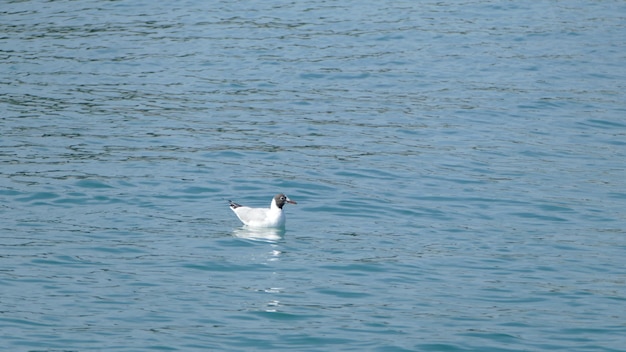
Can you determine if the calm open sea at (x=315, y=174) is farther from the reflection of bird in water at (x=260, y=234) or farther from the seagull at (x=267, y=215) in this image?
the seagull at (x=267, y=215)

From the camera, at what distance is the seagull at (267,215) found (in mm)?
18297

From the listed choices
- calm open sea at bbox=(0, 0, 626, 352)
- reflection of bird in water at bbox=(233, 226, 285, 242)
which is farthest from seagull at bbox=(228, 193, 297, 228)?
calm open sea at bbox=(0, 0, 626, 352)

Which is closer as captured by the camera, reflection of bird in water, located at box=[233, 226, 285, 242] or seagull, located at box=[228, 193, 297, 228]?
reflection of bird in water, located at box=[233, 226, 285, 242]

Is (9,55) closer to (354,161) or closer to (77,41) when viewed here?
(77,41)

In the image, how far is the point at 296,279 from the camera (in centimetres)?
1586

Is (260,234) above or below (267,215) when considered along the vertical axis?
below

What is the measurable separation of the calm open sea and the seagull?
0.29m

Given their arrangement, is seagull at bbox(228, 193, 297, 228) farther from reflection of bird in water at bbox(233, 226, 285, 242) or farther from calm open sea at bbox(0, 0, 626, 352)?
calm open sea at bbox(0, 0, 626, 352)

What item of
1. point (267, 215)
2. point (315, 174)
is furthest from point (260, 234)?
point (315, 174)

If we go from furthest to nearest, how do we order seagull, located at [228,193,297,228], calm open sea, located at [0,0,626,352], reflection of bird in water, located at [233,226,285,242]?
seagull, located at [228,193,297,228] < reflection of bird in water, located at [233,226,285,242] < calm open sea, located at [0,0,626,352]

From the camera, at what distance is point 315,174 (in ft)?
70.1

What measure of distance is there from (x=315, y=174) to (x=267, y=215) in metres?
3.15

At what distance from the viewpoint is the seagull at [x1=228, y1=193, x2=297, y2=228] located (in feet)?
60.0

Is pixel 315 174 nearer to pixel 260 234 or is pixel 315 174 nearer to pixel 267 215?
pixel 267 215
